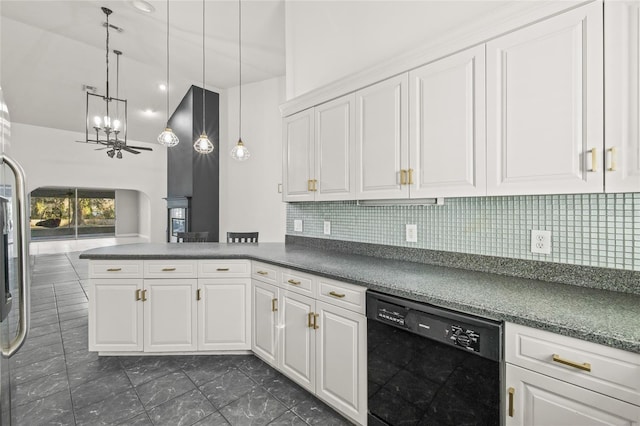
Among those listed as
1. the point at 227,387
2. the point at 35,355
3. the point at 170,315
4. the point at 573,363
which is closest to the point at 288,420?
the point at 227,387

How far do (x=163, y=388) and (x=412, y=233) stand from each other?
2140mm

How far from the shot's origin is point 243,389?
2.11 metres

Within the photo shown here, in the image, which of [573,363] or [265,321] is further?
[265,321]

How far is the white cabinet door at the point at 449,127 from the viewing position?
153 centimetres

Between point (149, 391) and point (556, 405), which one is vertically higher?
point (556, 405)

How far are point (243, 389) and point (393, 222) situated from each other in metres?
1.65

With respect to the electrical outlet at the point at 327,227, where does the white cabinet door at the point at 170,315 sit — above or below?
below

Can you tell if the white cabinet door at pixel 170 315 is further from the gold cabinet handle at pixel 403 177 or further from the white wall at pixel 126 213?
the white wall at pixel 126 213

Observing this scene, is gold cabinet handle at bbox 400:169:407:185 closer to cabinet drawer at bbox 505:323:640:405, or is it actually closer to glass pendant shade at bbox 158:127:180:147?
cabinet drawer at bbox 505:323:640:405

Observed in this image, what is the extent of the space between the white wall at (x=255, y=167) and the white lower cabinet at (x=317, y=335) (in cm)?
303

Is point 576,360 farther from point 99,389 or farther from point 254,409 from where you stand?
point 99,389

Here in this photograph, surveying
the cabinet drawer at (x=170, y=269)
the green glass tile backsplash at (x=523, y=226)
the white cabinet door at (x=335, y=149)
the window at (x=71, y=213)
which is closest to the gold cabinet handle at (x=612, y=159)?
the green glass tile backsplash at (x=523, y=226)

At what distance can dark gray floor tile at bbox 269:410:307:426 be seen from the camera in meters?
1.77

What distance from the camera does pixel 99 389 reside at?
6.94 feet
